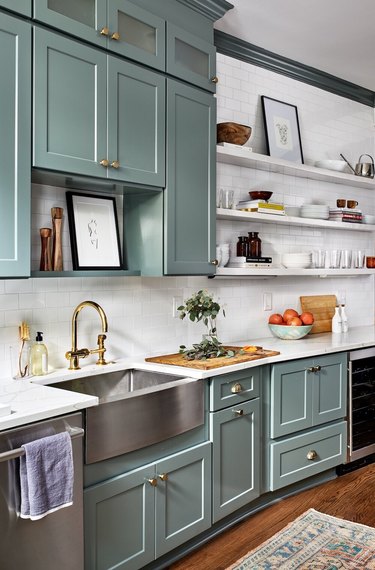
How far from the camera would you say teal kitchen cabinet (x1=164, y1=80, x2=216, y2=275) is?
306 centimetres

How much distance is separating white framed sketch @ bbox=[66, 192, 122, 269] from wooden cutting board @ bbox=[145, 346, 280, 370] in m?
0.57

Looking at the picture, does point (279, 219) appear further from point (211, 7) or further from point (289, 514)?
point (289, 514)

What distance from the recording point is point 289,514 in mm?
3342

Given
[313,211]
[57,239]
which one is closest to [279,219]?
[313,211]

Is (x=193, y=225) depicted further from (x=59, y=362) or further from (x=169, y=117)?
(x=59, y=362)

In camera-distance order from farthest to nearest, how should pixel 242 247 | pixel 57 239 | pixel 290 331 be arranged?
pixel 290 331
pixel 242 247
pixel 57 239

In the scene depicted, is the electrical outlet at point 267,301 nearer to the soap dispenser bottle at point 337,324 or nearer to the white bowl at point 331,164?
the soap dispenser bottle at point 337,324

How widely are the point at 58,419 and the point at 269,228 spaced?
2.55m

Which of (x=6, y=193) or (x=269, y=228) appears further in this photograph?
(x=269, y=228)

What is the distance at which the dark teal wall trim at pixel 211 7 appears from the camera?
3.21 metres

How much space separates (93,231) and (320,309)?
7.53 ft

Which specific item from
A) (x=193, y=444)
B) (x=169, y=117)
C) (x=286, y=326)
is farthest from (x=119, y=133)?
(x=286, y=326)

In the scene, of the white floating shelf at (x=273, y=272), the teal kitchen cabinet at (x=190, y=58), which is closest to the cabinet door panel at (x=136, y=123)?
the teal kitchen cabinet at (x=190, y=58)

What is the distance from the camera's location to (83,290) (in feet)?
10.0
